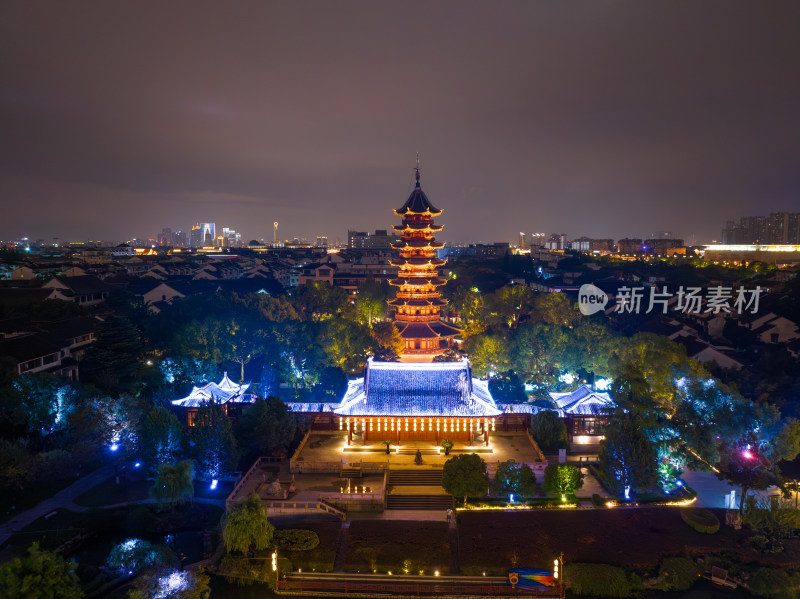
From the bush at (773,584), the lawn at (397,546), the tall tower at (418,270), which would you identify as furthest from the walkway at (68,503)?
the tall tower at (418,270)

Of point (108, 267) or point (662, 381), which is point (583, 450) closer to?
point (662, 381)

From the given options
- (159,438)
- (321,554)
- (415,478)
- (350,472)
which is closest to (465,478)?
(415,478)

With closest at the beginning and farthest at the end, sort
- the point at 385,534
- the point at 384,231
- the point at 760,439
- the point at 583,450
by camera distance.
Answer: the point at 385,534, the point at 760,439, the point at 583,450, the point at 384,231

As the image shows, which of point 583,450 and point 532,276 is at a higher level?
point 532,276

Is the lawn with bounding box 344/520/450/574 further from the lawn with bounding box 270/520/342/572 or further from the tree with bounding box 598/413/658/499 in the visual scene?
the tree with bounding box 598/413/658/499

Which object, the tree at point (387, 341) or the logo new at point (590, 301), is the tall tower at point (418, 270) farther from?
the logo new at point (590, 301)

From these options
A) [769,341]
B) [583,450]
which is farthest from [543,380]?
[769,341]

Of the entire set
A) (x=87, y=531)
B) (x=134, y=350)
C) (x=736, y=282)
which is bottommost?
(x=87, y=531)
